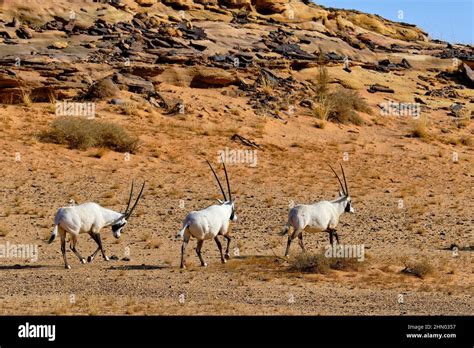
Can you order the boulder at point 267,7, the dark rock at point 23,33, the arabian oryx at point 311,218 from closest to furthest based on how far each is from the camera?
1. the arabian oryx at point 311,218
2. the dark rock at point 23,33
3. the boulder at point 267,7

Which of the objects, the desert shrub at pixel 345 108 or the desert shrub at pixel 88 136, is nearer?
the desert shrub at pixel 88 136

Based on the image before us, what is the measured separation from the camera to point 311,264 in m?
13.4

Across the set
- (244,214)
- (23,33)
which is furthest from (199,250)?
(23,33)

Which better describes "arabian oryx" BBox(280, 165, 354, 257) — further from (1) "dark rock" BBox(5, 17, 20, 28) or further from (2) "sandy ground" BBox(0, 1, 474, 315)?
(1) "dark rock" BBox(5, 17, 20, 28)

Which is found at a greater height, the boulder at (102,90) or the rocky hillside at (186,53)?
the rocky hillside at (186,53)

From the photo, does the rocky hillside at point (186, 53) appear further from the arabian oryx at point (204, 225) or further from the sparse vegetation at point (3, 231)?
the arabian oryx at point (204, 225)

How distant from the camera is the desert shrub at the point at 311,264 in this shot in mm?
13406

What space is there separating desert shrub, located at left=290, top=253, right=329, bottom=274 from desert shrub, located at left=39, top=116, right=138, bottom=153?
12.8 m

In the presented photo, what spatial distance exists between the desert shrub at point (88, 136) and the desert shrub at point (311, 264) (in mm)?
12757

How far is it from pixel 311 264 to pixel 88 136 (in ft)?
44.4

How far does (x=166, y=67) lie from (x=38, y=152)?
1014cm

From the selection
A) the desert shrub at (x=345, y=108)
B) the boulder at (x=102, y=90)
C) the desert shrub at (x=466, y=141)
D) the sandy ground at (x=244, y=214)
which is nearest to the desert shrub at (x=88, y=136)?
the sandy ground at (x=244, y=214)

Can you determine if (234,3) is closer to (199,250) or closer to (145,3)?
(145,3)
